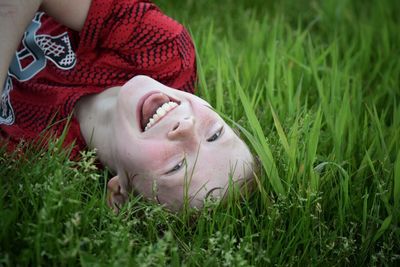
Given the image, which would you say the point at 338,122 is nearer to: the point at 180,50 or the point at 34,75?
the point at 180,50

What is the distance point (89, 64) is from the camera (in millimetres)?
2307

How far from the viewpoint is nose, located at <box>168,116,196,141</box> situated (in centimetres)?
199

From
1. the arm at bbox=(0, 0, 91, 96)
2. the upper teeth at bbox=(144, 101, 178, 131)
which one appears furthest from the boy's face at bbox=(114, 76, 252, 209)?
the arm at bbox=(0, 0, 91, 96)

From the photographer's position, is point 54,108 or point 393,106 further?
point 393,106

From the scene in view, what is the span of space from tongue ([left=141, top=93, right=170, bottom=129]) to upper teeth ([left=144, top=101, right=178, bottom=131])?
0.03 meters

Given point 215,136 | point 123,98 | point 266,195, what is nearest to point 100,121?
point 123,98

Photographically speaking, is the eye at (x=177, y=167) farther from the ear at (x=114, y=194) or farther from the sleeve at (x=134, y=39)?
the sleeve at (x=134, y=39)

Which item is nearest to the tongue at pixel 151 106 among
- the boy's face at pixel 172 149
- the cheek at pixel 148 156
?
the boy's face at pixel 172 149

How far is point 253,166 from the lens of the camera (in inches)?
84.0

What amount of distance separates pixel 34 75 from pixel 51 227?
2.55 feet

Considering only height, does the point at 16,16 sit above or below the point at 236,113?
above

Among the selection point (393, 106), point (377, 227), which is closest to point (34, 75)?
point (377, 227)

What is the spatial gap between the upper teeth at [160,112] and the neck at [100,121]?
0.13 meters

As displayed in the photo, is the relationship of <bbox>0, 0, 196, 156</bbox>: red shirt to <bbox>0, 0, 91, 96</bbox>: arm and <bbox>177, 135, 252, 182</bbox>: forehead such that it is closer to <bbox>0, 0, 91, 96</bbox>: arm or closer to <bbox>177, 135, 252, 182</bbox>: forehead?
<bbox>0, 0, 91, 96</bbox>: arm
